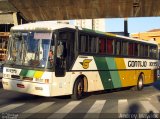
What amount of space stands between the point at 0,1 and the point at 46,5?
4.16 meters

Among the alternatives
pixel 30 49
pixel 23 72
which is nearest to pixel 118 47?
A: pixel 30 49

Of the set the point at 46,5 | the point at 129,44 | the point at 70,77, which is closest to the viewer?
the point at 70,77

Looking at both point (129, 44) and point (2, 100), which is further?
point (129, 44)

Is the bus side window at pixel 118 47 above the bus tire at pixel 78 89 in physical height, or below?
above

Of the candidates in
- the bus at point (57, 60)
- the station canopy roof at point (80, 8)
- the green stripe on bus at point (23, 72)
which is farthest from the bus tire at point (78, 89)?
the station canopy roof at point (80, 8)

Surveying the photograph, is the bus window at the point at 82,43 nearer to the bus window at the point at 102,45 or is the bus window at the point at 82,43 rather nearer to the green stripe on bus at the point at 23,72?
the bus window at the point at 102,45

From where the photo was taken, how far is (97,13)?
32.6m

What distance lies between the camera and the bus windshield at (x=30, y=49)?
540 inches

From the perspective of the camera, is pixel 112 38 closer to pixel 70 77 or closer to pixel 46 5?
pixel 70 77

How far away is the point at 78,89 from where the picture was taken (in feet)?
49.6

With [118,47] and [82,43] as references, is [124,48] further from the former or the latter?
[82,43]

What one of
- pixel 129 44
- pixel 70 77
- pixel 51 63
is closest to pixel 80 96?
pixel 70 77

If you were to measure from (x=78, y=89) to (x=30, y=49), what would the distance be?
257 centimetres

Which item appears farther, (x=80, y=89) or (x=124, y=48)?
(x=124, y=48)
